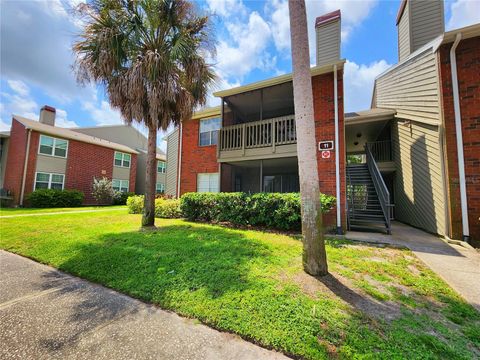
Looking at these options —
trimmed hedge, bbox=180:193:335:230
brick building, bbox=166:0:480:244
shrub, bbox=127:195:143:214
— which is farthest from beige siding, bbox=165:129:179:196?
trimmed hedge, bbox=180:193:335:230

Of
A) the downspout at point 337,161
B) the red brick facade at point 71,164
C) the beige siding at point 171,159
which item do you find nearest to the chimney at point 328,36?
the downspout at point 337,161

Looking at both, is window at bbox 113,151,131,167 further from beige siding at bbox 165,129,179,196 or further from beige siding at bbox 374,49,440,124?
beige siding at bbox 374,49,440,124

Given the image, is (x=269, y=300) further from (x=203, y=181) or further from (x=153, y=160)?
(x=203, y=181)

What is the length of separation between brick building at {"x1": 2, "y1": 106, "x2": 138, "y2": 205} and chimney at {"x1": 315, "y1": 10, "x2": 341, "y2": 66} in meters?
20.0

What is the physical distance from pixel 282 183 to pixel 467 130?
832 centimetres

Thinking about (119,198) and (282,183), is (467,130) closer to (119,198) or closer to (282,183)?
(282,183)

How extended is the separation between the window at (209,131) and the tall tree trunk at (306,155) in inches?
311

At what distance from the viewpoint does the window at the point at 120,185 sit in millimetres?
21828

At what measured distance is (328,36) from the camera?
10.9m

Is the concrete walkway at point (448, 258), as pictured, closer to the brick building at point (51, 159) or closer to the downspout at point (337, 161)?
the downspout at point (337, 161)

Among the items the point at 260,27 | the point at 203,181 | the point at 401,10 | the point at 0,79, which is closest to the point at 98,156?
the point at 0,79

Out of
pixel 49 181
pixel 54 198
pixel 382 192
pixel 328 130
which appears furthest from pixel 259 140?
pixel 49 181

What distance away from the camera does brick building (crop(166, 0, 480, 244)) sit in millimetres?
6531

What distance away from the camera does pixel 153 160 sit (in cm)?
785
